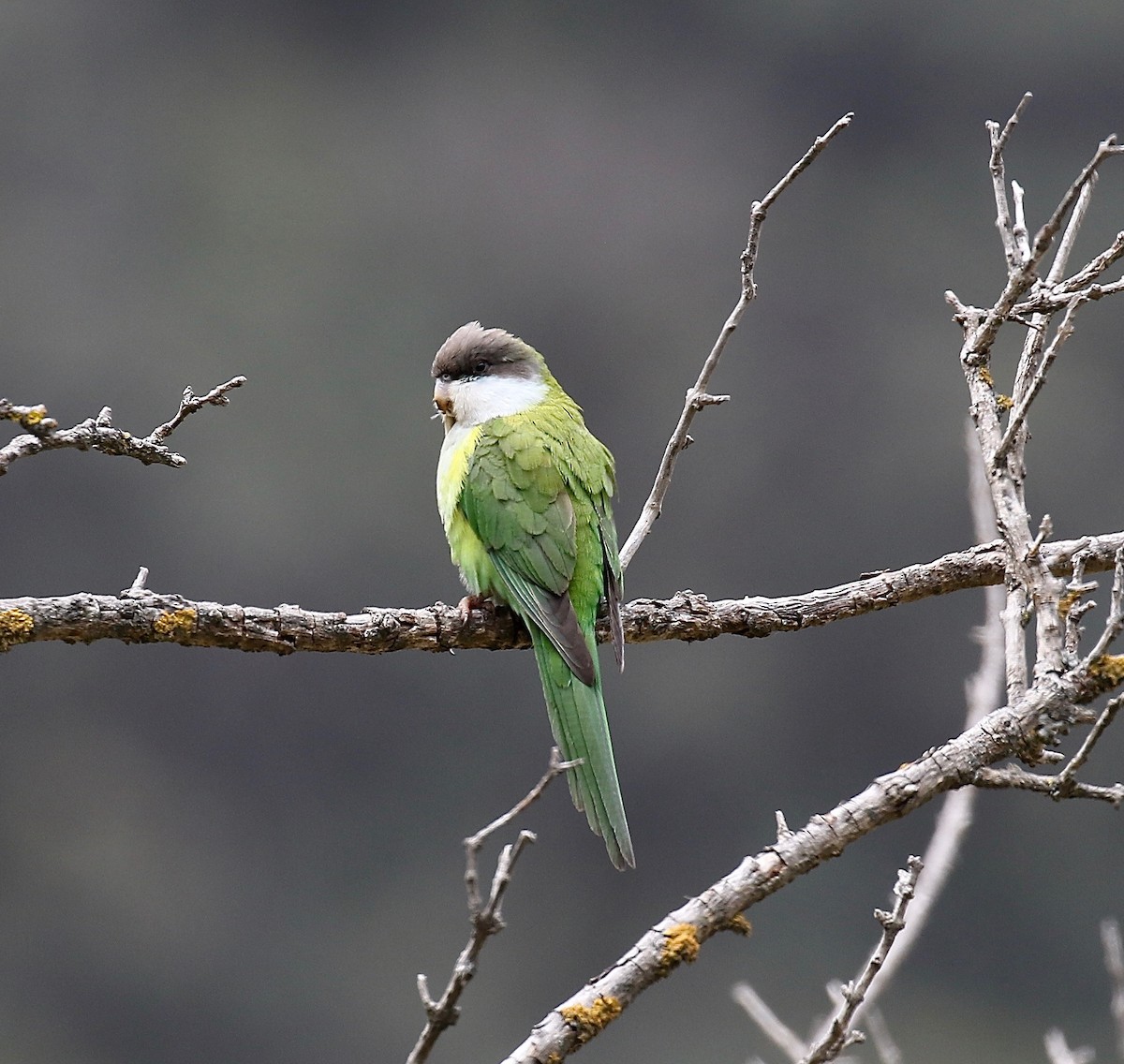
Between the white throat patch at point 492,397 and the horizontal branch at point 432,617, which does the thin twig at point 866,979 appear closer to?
the horizontal branch at point 432,617

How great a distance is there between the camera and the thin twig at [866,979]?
158 cm

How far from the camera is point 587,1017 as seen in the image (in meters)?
1.46

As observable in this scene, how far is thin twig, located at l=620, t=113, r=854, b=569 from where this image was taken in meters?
2.18

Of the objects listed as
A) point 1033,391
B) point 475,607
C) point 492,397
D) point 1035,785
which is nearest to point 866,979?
point 1035,785

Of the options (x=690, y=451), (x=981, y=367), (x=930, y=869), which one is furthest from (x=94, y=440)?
(x=690, y=451)

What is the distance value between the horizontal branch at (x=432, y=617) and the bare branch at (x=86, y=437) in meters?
0.24

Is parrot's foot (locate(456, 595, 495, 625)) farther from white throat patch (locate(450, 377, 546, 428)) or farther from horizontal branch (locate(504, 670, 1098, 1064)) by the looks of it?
horizontal branch (locate(504, 670, 1098, 1064))

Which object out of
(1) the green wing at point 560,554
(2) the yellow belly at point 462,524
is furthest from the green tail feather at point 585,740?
(2) the yellow belly at point 462,524

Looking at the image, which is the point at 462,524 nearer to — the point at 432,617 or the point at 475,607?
the point at 475,607

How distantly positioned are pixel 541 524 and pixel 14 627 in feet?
4.19

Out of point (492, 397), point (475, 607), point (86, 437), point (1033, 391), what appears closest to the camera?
point (86, 437)

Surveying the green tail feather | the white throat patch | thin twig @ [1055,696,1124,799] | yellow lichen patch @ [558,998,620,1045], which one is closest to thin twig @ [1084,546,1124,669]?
thin twig @ [1055,696,1124,799]

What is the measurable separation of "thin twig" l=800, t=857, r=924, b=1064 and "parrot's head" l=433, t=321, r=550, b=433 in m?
1.89

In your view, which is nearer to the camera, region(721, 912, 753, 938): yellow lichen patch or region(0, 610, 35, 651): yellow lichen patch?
region(721, 912, 753, 938): yellow lichen patch
